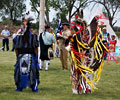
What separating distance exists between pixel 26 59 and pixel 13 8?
192 ft

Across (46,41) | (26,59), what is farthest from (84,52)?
(46,41)

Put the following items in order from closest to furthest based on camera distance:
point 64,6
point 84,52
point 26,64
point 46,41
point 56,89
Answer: point 84,52, point 26,64, point 56,89, point 46,41, point 64,6

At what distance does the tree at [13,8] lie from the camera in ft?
213

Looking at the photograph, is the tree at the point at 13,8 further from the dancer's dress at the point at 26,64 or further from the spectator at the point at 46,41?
the dancer's dress at the point at 26,64

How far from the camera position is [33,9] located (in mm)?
62469

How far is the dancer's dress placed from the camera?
8266 millimetres

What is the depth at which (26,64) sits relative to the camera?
8.30m

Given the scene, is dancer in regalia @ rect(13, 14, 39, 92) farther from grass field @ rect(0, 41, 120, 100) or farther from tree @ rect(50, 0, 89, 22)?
tree @ rect(50, 0, 89, 22)

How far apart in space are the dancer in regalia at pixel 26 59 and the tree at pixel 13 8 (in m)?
57.2

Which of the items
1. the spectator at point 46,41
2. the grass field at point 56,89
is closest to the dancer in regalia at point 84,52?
Result: the grass field at point 56,89

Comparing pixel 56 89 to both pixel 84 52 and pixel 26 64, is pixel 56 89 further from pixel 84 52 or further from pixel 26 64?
pixel 84 52

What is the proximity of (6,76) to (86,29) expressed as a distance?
389 cm

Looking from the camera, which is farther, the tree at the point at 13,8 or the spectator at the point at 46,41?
the tree at the point at 13,8

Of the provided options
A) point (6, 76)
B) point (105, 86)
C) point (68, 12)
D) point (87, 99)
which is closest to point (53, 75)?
point (6, 76)
